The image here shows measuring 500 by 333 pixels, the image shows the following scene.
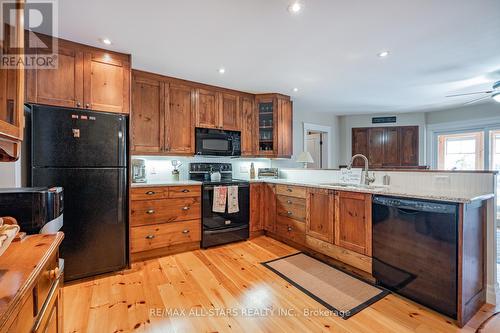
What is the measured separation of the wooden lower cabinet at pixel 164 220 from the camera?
2.71 meters

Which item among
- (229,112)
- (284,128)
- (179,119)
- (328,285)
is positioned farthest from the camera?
(284,128)

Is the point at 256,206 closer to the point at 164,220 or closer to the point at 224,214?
the point at 224,214

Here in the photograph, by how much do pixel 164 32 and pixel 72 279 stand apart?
2.52m

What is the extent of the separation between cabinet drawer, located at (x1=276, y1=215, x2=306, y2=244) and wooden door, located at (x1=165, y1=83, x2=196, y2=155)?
65.5 inches

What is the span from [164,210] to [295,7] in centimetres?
251

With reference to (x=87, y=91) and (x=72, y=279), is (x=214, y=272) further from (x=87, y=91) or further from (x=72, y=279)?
(x=87, y=91)

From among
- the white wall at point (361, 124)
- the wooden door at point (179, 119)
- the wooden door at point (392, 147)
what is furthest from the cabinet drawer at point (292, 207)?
the wooden door at point (392, 147)

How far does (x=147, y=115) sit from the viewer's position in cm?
310

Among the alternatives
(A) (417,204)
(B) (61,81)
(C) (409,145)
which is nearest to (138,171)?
(B) (61,81)

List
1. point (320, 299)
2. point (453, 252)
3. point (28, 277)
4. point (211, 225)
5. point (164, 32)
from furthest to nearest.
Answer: point (211, 225), point (164, 32), point (320, 299), point (453, 252), point (28, 277)

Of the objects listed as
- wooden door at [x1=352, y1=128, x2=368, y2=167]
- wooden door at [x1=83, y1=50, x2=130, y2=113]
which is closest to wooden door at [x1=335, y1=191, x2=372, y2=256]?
wooden door at [x1=83, y1=50, x2=130, y2=113]

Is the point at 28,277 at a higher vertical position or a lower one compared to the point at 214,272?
higher

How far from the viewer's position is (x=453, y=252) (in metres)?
1.71

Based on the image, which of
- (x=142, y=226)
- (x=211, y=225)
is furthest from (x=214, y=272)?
(x=142, y=226)
